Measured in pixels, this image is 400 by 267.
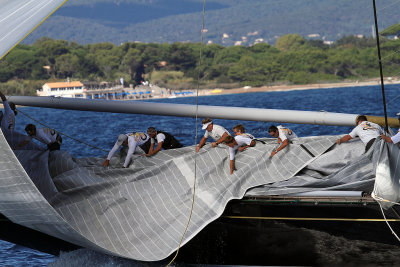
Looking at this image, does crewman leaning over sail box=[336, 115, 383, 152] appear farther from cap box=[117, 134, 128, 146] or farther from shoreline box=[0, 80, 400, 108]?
shoreline box=[0, 80, 400, 108]

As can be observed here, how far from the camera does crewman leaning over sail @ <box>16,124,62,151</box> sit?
432 inches

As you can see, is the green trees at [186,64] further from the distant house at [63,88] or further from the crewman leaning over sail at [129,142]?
the crewman leaning over sail at [129,142]

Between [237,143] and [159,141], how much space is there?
1.42 m

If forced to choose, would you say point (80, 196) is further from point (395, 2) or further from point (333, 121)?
point (395, 2)

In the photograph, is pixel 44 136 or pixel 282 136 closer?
pixel 282 136

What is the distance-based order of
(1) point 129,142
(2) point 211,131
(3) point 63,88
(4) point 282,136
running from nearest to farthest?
(4) point 282,136, (2) point 211,131, (1) point 129,142, (3) point 63,88

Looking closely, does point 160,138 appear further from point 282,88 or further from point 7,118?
point 282,88

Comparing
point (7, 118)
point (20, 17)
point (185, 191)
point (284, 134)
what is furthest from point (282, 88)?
point (20, 17)

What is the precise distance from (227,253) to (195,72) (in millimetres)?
82002

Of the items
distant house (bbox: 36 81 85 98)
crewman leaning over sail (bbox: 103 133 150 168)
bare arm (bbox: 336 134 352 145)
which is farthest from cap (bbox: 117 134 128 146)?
distant house (bbox: 36 81 85 98)

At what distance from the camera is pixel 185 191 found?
9.38 metres

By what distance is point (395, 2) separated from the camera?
916 centimetres

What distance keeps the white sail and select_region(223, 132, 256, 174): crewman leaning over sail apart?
300 cm

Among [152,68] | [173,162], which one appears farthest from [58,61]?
[173,162]
